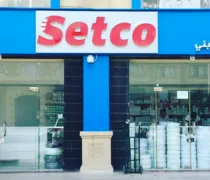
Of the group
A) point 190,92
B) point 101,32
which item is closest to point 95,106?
point 101,32

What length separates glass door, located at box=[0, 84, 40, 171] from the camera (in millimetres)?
11820

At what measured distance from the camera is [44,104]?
11914 millimetres

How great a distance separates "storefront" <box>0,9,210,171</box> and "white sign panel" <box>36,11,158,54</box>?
26 millimetres

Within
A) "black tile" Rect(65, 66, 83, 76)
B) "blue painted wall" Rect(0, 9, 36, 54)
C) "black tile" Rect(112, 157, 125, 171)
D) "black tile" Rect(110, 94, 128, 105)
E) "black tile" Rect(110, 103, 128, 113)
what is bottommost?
"black tile" Rect(112, 157, 125, 171)

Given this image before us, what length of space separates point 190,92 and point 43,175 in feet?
14.7

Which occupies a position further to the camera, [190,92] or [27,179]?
[190,92]

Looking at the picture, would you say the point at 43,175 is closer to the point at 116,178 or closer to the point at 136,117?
the point at 116,178

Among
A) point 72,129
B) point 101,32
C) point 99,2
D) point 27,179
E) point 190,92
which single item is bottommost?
point 27,179

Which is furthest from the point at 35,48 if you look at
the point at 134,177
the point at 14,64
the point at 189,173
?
the point at 189,173

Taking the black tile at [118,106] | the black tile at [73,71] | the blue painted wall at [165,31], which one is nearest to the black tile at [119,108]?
the black tile at [118,106]

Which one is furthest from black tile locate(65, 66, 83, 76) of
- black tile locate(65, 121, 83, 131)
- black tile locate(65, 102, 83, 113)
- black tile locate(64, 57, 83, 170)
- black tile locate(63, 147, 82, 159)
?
black tile locate(63, 147, 82, 159)

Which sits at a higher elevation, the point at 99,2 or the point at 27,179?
the point at 99,2

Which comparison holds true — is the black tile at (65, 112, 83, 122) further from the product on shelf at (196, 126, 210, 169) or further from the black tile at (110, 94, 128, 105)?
the product on shelf at (196, 126, 210, 169)

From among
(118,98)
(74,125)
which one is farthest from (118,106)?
(74,125)
